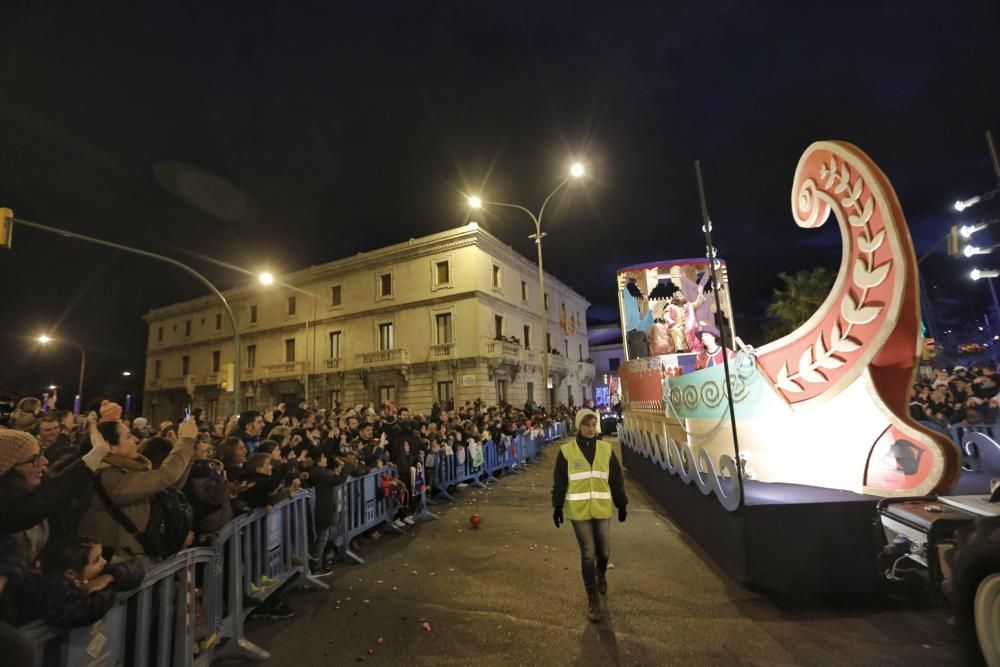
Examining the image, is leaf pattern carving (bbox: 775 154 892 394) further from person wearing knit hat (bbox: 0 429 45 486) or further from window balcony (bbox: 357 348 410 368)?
window balcony (bbox: 357 348 410 368)

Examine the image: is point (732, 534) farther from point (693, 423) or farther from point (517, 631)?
point (693, 423)

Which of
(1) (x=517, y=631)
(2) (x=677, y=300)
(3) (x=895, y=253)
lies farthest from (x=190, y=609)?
(2) (x=677, y=300)

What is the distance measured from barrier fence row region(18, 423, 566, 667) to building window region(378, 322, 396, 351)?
84.3 ft

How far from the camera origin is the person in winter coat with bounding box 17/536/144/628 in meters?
2.22

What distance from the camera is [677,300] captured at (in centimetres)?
1451

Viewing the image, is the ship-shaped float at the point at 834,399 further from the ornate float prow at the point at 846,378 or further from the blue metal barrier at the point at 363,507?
the blue metal barrier at the point at 363,507

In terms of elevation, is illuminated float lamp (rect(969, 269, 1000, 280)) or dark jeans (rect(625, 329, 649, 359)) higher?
illuminated float lamp (rect(969, 269, 1000, 280))

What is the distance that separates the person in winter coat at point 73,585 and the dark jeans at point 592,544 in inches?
138

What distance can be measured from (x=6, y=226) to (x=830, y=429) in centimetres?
1429

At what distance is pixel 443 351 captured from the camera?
30.1 m

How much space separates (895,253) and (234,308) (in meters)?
44.9

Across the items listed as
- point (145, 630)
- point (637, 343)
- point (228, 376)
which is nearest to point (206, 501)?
point (145, 630)

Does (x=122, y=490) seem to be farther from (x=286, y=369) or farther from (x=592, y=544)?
(x=286, y=369)

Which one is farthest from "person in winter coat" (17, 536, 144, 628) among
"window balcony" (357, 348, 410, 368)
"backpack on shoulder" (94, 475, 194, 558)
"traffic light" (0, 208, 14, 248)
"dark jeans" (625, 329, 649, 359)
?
"window balcony" (357, 348, 410, 368)
